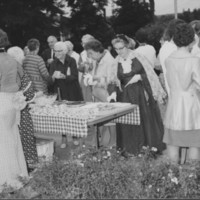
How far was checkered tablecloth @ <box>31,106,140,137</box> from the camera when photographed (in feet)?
12.9

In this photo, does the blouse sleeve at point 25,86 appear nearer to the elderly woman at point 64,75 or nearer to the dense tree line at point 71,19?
the elderly woman at point 64,75

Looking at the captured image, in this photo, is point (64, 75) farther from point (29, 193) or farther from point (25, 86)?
point (29, 193)

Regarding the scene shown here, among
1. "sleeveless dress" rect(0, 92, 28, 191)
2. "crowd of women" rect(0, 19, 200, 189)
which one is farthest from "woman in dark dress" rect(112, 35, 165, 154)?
"sleeveless dress" rect(0, 92, 28, 191)

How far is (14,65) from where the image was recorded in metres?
3.85

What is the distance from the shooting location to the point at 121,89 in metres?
4.98

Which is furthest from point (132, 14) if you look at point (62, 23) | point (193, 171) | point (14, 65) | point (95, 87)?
point (193, 171)

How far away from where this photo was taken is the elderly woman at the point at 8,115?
12.4ft

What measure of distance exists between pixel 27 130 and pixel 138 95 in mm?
1400


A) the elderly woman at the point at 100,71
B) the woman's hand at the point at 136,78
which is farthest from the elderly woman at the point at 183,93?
the elderly woman at the point at 100,71

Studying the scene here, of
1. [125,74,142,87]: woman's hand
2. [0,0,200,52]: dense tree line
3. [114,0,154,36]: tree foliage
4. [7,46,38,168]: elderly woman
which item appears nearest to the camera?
[7,46,38,168]: elderly woman

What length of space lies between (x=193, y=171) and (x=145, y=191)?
12.8 inches

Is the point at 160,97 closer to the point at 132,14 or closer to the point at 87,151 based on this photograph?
the point at 87,151

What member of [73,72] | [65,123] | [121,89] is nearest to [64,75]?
[73,72]

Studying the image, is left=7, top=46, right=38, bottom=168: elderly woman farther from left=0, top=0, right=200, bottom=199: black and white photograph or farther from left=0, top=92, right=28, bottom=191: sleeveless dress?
left=0, top=92, right=28, bottom=191: sleeveless dress
